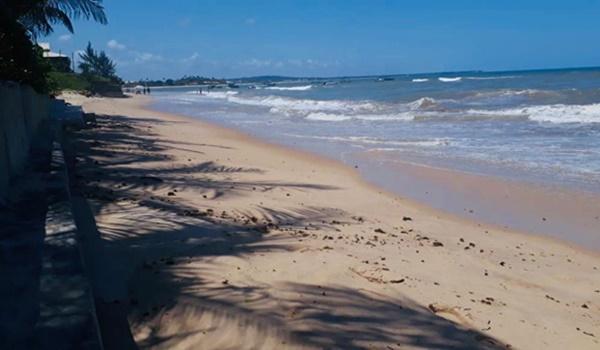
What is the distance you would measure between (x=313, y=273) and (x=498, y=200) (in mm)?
4956

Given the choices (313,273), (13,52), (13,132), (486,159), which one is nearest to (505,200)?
(486,159)

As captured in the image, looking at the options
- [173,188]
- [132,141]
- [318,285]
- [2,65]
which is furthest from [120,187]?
[132,141]

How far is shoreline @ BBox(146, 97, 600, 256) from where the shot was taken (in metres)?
7.18

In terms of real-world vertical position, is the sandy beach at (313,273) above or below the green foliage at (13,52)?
below

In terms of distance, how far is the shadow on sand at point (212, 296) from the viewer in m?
3.56

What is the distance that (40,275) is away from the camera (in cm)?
340

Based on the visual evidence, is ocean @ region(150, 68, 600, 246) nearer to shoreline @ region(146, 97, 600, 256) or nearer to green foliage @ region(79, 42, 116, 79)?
shoreline @ region(146, 97, 600, 256)

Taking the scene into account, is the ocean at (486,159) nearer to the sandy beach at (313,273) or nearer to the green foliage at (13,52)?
the sandy beach at (313,273)

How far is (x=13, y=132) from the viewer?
6.68 meters

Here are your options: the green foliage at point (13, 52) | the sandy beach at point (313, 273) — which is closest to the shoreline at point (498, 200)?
the sandy beach at point (313, 273)

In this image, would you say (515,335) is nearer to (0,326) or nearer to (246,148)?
(0,326)

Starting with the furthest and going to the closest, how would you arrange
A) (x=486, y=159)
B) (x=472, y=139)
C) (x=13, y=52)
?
(x=472, y=139) < (x=486, y=159) < (x=13, y=52)

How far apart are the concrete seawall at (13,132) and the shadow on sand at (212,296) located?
790mm

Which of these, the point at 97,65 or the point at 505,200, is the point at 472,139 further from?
the point at 97,65
